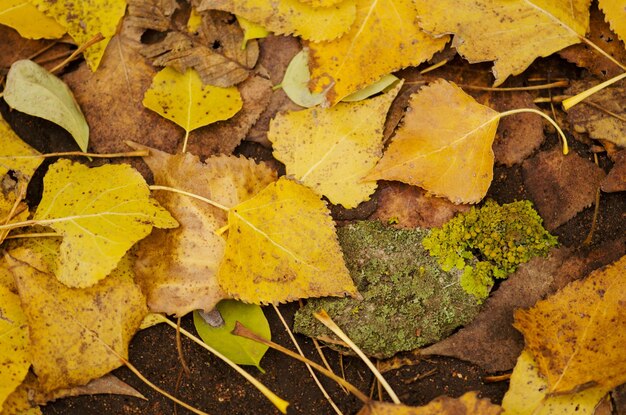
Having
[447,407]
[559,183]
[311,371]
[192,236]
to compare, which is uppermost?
[559,183]

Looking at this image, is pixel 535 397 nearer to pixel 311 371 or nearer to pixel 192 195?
pixel 311 371

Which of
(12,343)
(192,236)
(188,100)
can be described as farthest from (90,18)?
(12,343)

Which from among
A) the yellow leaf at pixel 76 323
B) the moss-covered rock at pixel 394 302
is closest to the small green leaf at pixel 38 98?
the yellow leaf at pixel 76 323

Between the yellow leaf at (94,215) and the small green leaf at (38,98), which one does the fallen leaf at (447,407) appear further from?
the small green leaf at (38,98)

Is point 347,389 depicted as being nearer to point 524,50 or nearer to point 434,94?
point 434,94

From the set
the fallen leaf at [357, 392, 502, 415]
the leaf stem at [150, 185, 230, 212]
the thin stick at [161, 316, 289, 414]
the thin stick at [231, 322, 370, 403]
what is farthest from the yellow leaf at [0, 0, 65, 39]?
the fallen leaf at [357, 392, 502, 415]

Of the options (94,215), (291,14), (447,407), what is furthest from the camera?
(291,14)
